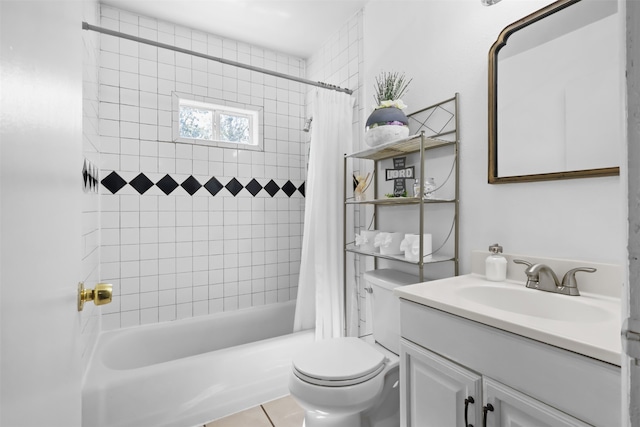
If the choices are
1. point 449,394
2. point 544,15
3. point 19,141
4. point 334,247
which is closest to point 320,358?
point 449,394

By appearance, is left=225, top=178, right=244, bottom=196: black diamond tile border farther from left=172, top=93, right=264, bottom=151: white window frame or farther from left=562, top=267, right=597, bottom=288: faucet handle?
left=562, top=267, right=597, bottom=288: faucet handle

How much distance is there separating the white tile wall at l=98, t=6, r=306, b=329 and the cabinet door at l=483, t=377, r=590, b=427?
222 centimetres

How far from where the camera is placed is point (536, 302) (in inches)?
44.3

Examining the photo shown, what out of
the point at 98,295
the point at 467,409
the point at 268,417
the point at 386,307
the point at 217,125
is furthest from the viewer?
the point at 217,125

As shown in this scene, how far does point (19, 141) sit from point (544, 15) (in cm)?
165

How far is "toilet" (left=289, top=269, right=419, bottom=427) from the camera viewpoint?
1.29m

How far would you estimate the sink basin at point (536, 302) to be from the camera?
3.26ft

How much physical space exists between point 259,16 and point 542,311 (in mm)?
2562

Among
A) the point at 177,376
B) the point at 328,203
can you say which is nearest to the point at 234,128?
the point at 328,203

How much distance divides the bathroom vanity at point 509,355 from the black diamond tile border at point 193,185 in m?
1.94

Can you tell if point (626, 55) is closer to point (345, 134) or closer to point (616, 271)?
point (616, 271)

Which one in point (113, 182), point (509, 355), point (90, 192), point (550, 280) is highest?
point (113, 182)

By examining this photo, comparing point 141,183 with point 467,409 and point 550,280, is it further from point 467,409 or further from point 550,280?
point 550,280

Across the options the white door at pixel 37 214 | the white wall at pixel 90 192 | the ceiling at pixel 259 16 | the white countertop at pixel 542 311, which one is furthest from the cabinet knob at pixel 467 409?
the ceiling at pixel 259 16
